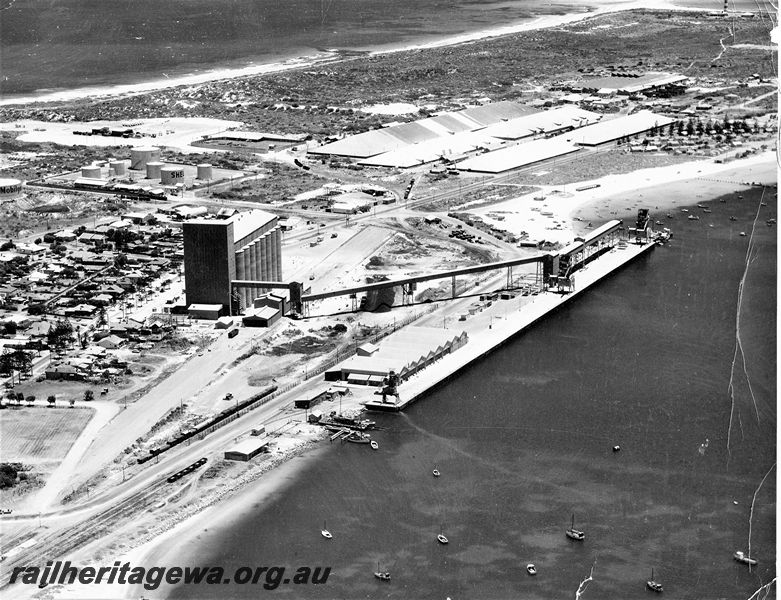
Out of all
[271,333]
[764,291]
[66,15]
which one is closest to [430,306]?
[271,333]

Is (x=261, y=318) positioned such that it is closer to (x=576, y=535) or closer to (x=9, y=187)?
(x=576, y=535)

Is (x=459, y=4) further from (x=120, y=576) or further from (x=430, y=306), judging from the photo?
(x=120, y=576)

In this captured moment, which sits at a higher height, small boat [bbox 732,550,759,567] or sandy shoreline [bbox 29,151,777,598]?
sandy shoreline [bbox 29,151,777,598]

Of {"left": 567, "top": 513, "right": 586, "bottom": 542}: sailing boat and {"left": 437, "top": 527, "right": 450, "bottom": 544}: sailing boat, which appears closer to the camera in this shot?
{"left": 437, "top": 527, "right": 450, "bottom": 544}: sailing boat

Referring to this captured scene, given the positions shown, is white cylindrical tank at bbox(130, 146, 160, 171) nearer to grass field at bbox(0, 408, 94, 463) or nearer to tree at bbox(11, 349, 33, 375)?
tree at bbox(11, 349, 33, 375)

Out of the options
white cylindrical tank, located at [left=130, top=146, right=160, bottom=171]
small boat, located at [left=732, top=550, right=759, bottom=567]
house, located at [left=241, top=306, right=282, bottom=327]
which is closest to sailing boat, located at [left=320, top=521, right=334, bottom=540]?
small boat, located at [left=732, top=550, right=759, bottom=567]

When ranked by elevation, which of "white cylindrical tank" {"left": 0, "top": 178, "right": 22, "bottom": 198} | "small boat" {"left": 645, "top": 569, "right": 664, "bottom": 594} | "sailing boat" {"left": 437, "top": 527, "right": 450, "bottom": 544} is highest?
"white cylindrical tank" {"left": 0, "top": 178, "right": 22, "bottom": 198}

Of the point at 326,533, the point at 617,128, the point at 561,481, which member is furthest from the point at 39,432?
the point at 617,128
